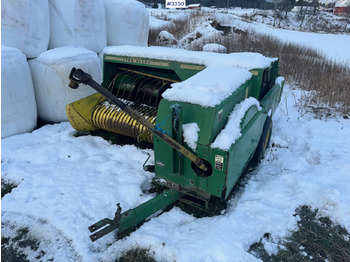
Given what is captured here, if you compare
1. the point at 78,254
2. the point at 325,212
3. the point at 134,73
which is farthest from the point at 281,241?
the point at 134,73

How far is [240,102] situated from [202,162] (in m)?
0.90

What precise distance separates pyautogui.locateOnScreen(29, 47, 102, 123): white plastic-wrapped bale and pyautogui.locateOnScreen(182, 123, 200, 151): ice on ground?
295 cm

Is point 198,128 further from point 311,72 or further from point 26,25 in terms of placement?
point 311,72

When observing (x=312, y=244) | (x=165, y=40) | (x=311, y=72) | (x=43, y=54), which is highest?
(x=43, y=54)

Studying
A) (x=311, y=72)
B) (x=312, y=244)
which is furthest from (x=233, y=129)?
(x=311, y=72)

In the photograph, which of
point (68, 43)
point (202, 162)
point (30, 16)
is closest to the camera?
point (202, 162)

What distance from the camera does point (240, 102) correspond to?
2.89m

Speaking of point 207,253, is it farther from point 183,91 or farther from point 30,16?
point 30,16

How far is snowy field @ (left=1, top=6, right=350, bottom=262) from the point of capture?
2381 millimetres

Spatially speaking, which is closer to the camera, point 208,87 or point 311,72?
point 208,87

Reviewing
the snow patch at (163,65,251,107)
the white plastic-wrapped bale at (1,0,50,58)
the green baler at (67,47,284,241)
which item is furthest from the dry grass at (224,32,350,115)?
the white plastic-wrapped bale at (1,0,50,58)

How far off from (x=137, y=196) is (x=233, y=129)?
1.31m

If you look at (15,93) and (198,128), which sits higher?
(198,128)

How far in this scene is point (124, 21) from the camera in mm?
6281
